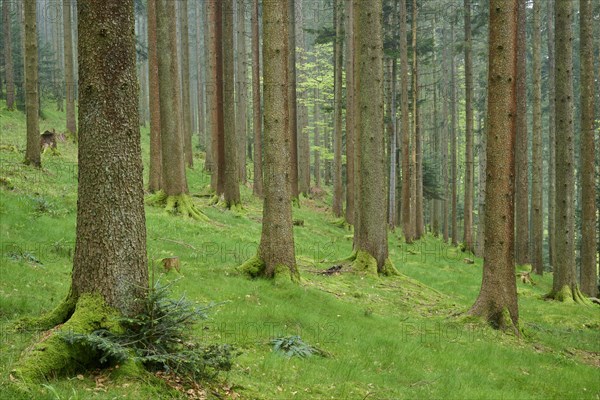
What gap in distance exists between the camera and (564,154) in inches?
591

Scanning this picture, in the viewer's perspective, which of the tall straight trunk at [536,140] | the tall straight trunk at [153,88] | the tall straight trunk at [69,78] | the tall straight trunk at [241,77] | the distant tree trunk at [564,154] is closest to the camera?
the distant tree trunk at [564,154]

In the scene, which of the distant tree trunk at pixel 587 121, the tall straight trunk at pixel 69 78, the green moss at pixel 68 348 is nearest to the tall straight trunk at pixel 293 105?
the tall straight trunk at pixel 69 78

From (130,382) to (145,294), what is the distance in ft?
2.83

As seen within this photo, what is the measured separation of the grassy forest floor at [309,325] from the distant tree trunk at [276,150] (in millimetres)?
599

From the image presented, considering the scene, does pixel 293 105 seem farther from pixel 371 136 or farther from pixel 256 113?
pixel 371 136

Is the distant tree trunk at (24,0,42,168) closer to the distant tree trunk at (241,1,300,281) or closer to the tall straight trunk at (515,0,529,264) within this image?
the distant tree trunk at (241,1,300,281)

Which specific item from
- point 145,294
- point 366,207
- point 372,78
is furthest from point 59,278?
point 372,78

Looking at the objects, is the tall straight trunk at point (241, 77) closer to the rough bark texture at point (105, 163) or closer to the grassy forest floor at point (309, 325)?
the grassy forest floor at point (309, 325)

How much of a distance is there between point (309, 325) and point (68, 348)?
14.5 ft

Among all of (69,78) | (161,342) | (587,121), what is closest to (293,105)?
(69,78)

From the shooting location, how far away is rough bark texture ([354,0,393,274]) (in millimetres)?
13195

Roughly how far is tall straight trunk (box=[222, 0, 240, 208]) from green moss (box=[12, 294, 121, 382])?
13.1m

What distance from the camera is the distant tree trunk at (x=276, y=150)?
32.8 feet

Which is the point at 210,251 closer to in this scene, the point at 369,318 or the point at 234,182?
the point at 369,318
